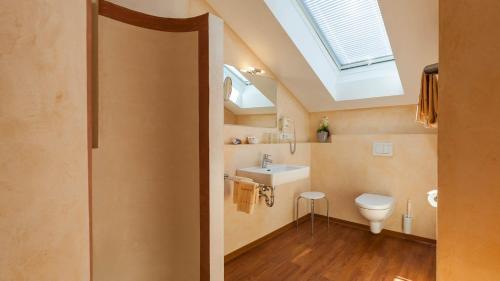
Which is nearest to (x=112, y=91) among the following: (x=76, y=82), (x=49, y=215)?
(x=76, y=82)

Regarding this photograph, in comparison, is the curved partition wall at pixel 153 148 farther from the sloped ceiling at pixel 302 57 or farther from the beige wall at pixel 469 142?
the beige wall at pixel 469 142

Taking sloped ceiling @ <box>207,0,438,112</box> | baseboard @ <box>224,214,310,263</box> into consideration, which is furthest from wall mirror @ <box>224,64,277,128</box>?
baseboard @ <box>224,214,310,263</box>

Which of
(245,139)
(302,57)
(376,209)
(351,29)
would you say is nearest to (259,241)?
(245,139)

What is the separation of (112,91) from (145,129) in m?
0.29

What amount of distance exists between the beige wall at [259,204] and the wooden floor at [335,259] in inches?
6.8

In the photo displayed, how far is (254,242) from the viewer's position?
265cm

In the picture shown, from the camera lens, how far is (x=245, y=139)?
2619 millimetres

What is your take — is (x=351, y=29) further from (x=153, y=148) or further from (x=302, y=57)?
(x=153, y=148)

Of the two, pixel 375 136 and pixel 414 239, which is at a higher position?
pixel 375 136

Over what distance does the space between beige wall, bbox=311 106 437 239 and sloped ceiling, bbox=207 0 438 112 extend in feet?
0.87

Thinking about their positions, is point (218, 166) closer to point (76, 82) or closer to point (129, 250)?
point (129, 250)

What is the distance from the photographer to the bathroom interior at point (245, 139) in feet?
1.66

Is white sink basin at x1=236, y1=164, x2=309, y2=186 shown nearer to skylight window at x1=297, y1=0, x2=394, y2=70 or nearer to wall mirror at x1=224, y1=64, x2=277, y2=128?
wall mirror at x1=224, y1=64, x2=277, y2=128

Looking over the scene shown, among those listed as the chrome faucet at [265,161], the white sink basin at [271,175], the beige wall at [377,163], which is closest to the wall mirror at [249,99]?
the chrome faucet at [265,161]
